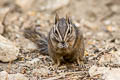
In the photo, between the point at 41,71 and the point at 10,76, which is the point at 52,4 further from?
the point at 10,76

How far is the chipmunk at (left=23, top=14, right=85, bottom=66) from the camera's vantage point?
6.24 metres

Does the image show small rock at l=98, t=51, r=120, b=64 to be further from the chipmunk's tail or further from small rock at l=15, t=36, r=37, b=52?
small rock at l=15, t=36, r=37, b=52

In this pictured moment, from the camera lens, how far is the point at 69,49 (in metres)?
6.54

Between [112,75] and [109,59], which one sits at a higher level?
[109,59]

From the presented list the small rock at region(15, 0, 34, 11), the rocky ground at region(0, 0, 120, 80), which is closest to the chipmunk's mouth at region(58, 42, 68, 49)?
the rocky ground at region(0, 0, 120, 80)

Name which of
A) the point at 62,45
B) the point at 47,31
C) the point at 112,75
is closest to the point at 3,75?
the point at 62,45

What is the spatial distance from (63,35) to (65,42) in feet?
0.58

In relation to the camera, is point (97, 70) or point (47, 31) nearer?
point (97, 70)

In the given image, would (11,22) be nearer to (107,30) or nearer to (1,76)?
(107,30)

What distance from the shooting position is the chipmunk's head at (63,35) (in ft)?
20.3

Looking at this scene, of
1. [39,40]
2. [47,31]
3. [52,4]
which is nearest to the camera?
[39,40]

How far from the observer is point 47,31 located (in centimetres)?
937

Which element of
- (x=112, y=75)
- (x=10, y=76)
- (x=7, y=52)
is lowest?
(x=112, y=75)

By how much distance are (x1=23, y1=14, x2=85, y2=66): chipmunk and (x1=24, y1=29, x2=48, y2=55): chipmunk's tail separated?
72 centimetres
